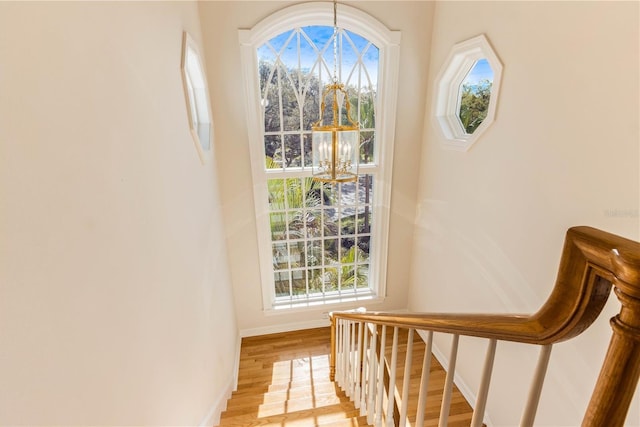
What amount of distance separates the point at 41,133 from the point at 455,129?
2.90 m

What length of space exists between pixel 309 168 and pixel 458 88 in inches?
61.8

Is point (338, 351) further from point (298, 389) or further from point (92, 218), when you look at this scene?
point (92, 218)

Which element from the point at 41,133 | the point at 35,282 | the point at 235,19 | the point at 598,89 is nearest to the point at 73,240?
the point at 35,282

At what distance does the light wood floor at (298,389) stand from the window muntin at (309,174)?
1.74 ft

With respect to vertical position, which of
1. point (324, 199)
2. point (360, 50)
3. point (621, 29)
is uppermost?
point (360, 50)

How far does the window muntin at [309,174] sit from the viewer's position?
2.88 m

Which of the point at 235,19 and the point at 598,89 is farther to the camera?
the point at 235,19

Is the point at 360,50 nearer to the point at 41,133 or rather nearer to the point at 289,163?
the point at 289,163

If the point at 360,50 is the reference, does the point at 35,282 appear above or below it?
below

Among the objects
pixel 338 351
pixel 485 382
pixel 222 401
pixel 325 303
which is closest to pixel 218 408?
pixel 222 401

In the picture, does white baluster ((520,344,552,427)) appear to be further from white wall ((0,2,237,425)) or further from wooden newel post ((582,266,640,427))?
white wall ((0,2,237,425))

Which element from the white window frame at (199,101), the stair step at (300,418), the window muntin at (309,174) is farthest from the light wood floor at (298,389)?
the white window frame at (199,101)

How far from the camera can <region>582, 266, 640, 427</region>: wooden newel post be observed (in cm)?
41

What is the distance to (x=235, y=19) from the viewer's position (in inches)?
101
